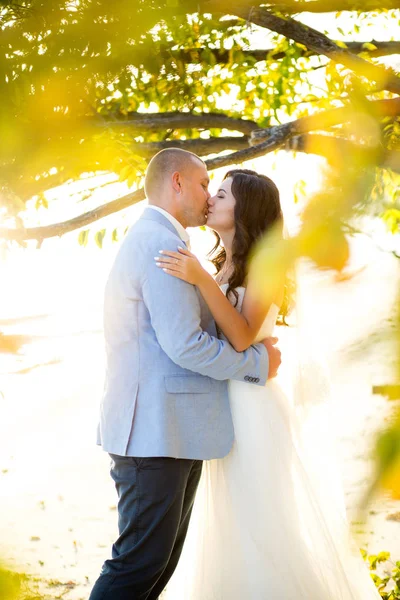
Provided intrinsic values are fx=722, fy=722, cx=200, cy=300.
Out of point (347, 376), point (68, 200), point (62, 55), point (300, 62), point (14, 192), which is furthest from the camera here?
point (300, 62)

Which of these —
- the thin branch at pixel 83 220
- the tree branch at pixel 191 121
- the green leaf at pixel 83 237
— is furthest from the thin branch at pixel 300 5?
the tree branch at pixel 191 121

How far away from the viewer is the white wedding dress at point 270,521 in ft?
9.77

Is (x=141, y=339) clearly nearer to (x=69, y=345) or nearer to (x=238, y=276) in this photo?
(x=238, y=276)

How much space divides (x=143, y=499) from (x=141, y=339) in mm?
576

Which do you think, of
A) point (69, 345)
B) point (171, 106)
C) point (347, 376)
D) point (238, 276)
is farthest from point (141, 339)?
point (69, 345)

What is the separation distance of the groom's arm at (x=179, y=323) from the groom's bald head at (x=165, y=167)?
37 cm

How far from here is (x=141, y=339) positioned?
265 cm

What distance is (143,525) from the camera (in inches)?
103

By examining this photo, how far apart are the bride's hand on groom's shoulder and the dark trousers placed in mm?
668

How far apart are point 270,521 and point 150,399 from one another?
83 cm

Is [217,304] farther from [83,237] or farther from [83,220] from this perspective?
[83,237]

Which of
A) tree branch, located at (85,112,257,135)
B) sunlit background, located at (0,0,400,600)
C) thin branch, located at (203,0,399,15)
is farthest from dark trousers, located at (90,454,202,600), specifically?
tree branch, located at (85,112,257,135)

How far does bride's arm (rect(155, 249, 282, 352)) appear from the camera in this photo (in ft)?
8.29

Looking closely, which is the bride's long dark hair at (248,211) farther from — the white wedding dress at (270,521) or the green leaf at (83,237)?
the green leaf at (83,237)
